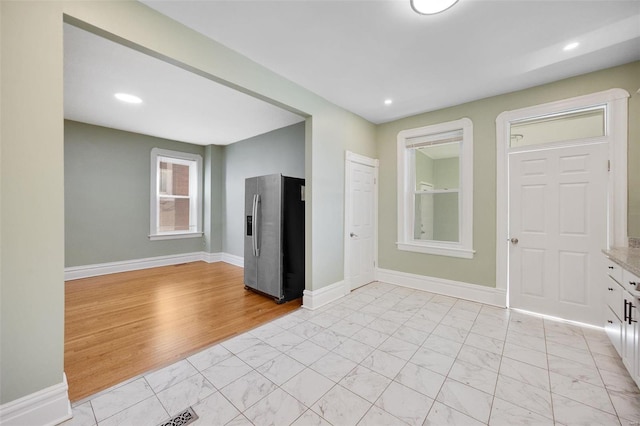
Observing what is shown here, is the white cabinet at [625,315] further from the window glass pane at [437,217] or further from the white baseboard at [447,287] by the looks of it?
the window glass pane at [437,217]

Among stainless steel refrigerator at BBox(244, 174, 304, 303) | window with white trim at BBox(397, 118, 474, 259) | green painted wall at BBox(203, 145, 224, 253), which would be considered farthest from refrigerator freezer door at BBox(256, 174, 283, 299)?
green painted wall at BBox(203, 145, 224, 253)

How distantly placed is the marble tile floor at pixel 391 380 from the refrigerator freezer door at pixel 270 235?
85 centimetres

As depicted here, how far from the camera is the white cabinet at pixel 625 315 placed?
169 centimetres

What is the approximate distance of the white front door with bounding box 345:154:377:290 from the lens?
12.7ft

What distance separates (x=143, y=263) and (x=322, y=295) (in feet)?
13.8

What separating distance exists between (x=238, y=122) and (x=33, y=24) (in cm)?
309

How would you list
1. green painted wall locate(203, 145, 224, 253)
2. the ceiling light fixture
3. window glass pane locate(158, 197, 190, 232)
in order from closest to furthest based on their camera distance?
the ceiling light fixture
window glass pane locate(158, 197, 190, 232)
green painted wall locate(203, 145, 224, 253)

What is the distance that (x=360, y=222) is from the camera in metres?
4.14

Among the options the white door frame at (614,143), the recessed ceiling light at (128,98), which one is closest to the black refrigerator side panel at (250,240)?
the recessed ceiling light at (128,98)

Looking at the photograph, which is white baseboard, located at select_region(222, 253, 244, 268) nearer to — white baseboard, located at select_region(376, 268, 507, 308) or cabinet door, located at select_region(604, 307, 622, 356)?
white baseboard, located at select_region(376, 268, 507, 308)

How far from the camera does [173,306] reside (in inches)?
132

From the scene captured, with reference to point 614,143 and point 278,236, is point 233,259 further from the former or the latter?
point 614,143

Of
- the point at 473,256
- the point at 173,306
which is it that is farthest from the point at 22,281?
the point at 473,256

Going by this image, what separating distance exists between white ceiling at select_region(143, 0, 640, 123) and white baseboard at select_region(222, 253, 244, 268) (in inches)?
160
